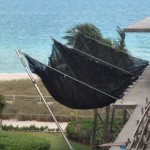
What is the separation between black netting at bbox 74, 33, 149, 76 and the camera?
12.8 metres

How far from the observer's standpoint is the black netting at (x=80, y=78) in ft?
33.6

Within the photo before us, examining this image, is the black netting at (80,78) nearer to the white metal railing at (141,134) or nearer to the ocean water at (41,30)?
the white metal railing at (141,134)

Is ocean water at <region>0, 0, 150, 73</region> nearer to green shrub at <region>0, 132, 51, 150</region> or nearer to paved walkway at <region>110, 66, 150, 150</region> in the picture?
green shrub at <region>0, 132, 51, 150</region>

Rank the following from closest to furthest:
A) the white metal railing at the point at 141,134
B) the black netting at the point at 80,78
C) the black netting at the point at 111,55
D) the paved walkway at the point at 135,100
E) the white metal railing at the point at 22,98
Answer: the white metal railing at the point at 141,134, the paved walkway at the point at 135,100, the black netting at the point at 80,78, the black netting at the point at 111,55, the white metal railing at the point at 22,98

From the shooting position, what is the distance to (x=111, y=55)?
1331 cm

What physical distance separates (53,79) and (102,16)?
3679 inches

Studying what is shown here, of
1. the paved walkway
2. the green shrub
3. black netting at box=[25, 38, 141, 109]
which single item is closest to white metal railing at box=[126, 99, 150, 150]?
the paved walkway

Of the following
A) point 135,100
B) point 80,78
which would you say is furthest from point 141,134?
point 80,78

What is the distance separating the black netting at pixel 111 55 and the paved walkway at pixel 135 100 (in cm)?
118

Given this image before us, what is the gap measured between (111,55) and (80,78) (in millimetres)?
2001

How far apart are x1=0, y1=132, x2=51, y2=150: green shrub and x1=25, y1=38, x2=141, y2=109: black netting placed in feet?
7.65

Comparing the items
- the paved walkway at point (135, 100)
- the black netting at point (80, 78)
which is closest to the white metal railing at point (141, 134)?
the paved walkway at point (135, 100)

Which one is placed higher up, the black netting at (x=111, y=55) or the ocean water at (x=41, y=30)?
the black netting at (x=111, y=55)

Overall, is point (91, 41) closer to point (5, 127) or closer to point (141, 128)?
point (5, 127)
